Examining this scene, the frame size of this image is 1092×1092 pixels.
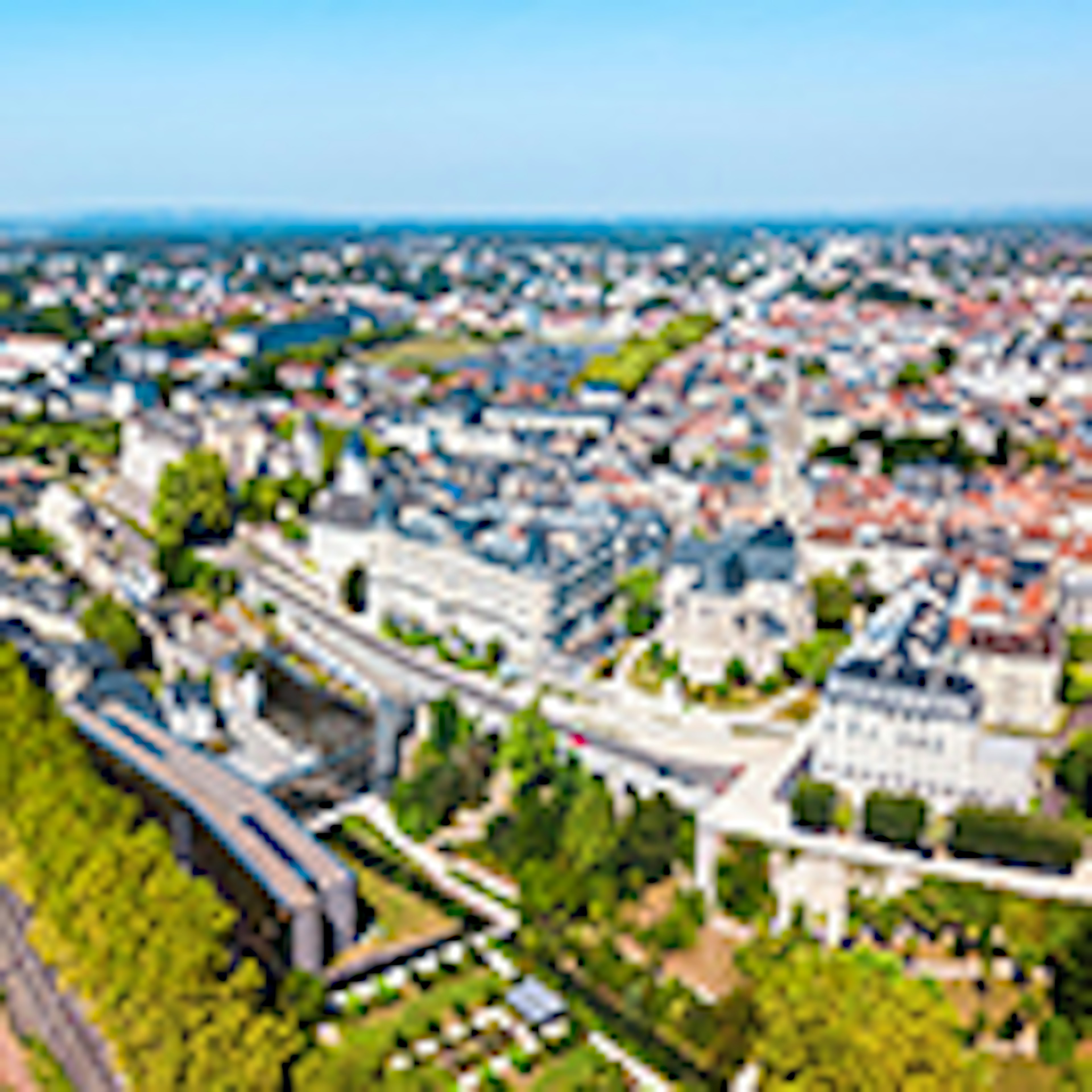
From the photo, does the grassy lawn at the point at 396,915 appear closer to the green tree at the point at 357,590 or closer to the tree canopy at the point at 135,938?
the tree canopy at the point at 135,938

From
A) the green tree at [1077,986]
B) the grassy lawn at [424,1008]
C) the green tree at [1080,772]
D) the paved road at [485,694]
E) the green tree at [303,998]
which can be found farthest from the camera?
the paved road at [485,694]

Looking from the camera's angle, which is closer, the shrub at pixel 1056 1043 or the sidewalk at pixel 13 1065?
the sidewalk at pixel 13 1065

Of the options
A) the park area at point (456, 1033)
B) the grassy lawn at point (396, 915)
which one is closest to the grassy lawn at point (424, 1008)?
the park area at point (456, 1033)

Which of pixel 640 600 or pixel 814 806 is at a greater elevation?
pixel 640 600

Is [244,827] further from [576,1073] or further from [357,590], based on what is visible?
[357,590]

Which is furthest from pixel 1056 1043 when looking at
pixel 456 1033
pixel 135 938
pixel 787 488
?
pixel 787 488

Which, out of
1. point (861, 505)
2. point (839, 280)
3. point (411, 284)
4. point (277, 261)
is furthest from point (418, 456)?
point (277, 261)
